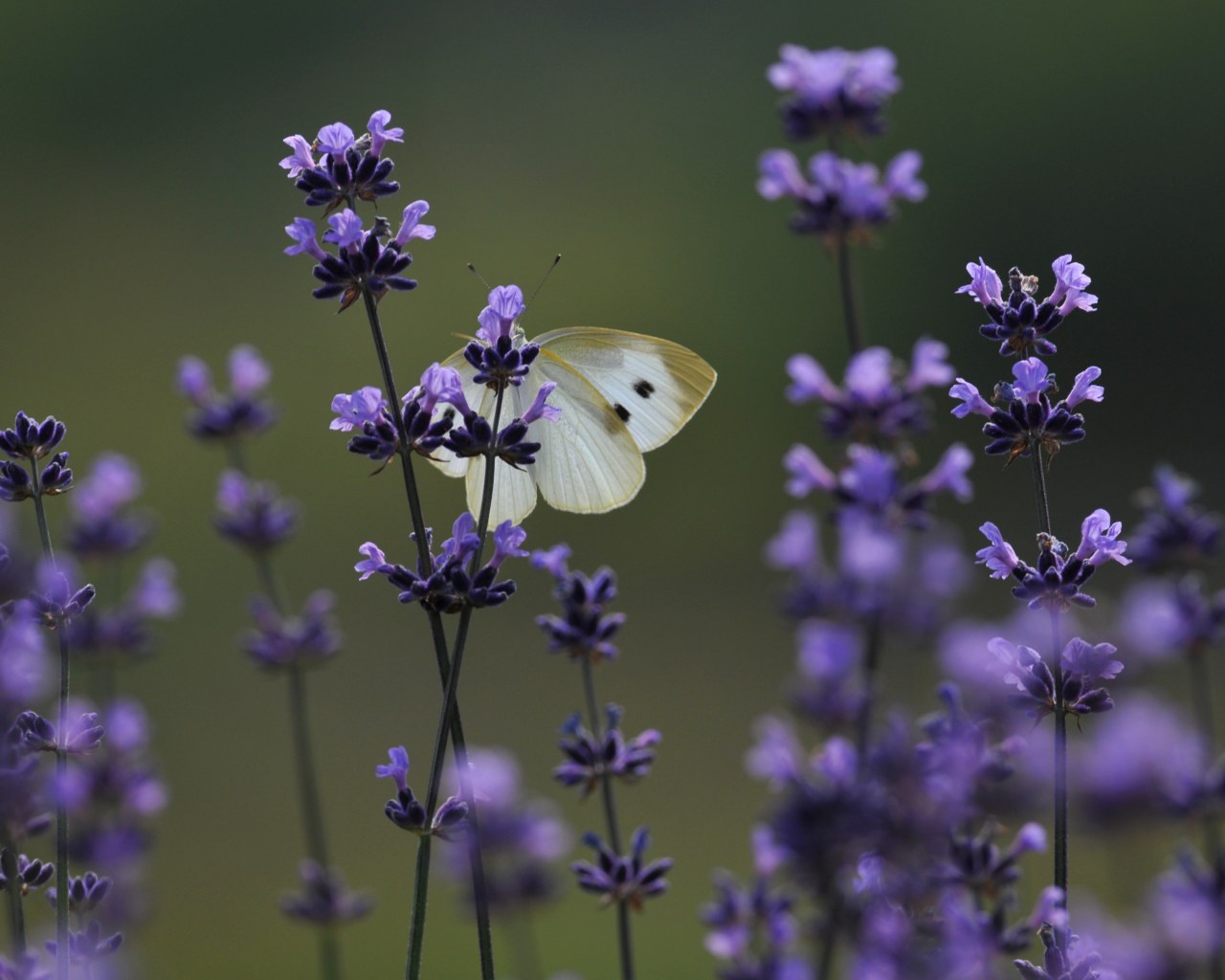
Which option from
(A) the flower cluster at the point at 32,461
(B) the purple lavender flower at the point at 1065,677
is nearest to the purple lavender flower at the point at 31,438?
(A) the flower cluster at the point at 32,461

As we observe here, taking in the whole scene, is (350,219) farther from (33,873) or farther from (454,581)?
(33,873)

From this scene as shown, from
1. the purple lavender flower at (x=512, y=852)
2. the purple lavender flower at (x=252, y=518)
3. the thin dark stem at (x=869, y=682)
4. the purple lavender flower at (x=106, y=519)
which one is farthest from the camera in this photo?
the purple lavender flower at (x=252, y=518)

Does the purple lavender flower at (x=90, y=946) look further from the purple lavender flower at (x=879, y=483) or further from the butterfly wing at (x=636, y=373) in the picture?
the butterfly wing at (x=636, y=373)

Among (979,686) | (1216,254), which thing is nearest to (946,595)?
(979,686)

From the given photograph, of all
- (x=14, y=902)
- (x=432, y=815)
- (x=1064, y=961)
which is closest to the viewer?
(x=1064, y=961)

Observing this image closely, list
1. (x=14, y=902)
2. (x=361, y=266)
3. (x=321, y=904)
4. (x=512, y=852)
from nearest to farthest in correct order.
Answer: (x=14, y=902)
(x=361, y=266)
(x=512, y=852)
(x=321, y=904)

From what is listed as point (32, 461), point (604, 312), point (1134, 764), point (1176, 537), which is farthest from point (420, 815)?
point (604, 312)
